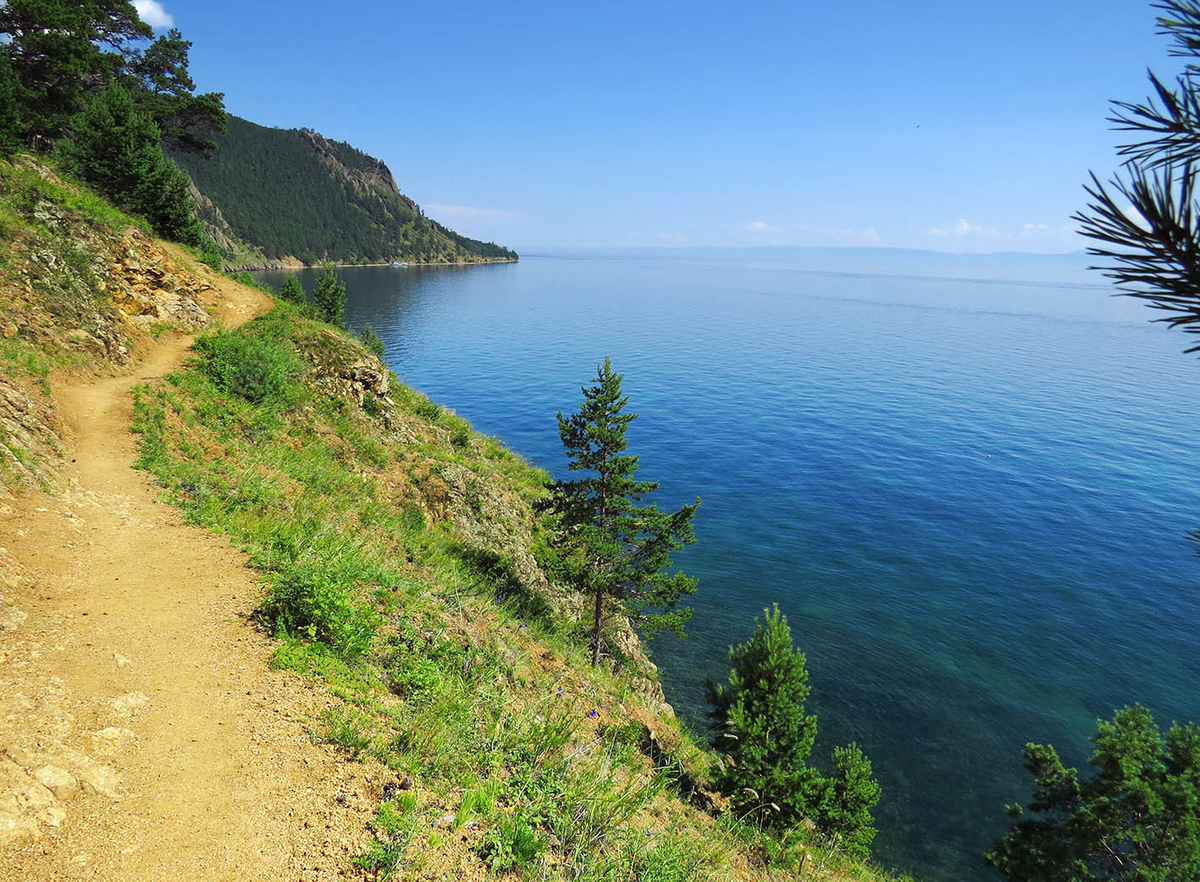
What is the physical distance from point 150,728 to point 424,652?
3521 mm

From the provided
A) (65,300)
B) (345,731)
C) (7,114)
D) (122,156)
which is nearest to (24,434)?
(65,300)

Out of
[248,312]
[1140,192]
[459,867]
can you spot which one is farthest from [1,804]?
[248,312]

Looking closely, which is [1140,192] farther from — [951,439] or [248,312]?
[951,439]

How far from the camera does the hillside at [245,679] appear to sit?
4938 mm

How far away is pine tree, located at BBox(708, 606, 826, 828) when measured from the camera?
54.4 feet

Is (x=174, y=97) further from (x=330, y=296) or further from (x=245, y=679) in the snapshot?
(x=245, y=679)

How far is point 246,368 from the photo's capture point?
1997 cm

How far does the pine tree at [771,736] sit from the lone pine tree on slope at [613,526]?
3.09 meters

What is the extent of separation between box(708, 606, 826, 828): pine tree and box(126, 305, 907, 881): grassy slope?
4.50ft

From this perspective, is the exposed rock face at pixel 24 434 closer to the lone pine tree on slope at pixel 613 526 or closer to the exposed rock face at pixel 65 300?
the exposed rock face at pixel 65 300

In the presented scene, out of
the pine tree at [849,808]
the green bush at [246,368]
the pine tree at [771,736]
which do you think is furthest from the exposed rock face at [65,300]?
the pine tree at [849,808]

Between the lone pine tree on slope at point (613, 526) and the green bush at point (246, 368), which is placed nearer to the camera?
the green bush at point (246, 368)

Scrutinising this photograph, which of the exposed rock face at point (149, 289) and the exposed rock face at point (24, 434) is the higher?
the exposed rock face at point (149, 289)

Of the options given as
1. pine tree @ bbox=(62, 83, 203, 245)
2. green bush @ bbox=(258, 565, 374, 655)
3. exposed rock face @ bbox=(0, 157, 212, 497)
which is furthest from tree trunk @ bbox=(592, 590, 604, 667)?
pine tree @ bbox=(62, 83, 203, 245)
